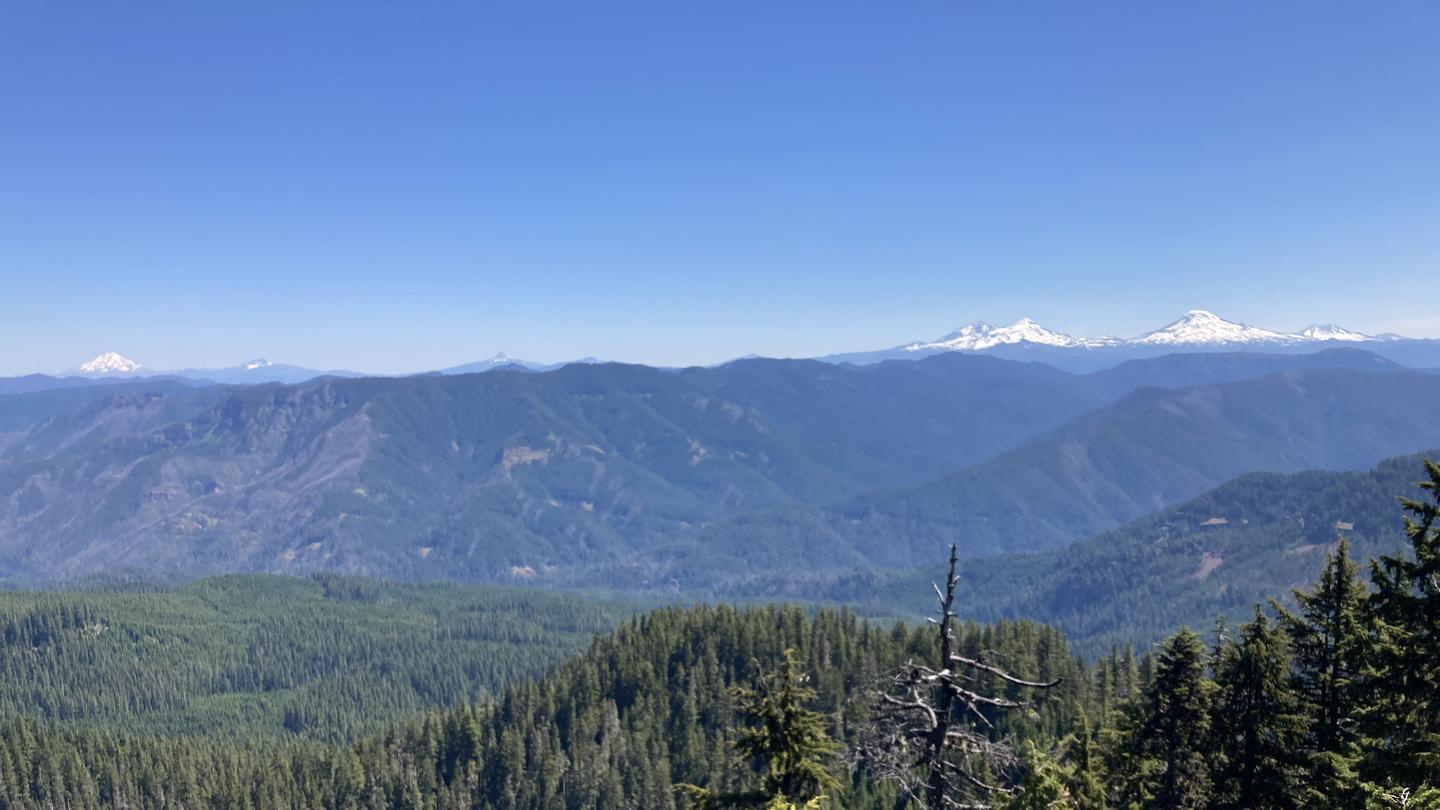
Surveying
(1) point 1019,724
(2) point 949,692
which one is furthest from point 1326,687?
(1) point 1019,724

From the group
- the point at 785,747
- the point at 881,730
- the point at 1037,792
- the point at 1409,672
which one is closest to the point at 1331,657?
the point at 1409,672

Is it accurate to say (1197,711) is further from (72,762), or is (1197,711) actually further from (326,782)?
(72,762)

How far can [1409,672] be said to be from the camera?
29.8 m

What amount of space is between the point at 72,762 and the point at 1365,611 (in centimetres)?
21595

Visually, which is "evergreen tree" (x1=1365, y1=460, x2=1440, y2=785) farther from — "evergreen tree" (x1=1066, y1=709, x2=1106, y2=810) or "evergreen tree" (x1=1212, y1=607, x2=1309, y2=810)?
"evergreen tree" (x1=1066, y1=709, x2=1106, y2=810)

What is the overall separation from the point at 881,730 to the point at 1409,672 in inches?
774

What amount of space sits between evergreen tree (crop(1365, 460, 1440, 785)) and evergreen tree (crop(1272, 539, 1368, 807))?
1105 mm

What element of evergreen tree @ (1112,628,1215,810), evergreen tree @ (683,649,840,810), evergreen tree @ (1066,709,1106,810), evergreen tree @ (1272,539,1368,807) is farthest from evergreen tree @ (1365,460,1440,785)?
evergreen tree @ (683,649,840,810)

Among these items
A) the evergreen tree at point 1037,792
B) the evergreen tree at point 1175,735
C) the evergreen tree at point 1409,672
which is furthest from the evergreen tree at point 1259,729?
the evergreen tree at point 1037,792

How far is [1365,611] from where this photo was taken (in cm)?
3303

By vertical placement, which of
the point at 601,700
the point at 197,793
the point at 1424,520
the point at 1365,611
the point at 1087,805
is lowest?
the point at 197,793

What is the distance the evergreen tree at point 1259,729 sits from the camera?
32469mm

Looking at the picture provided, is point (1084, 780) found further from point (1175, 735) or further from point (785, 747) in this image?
point (785, 747)

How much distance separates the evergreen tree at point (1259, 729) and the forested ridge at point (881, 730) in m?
0.07
